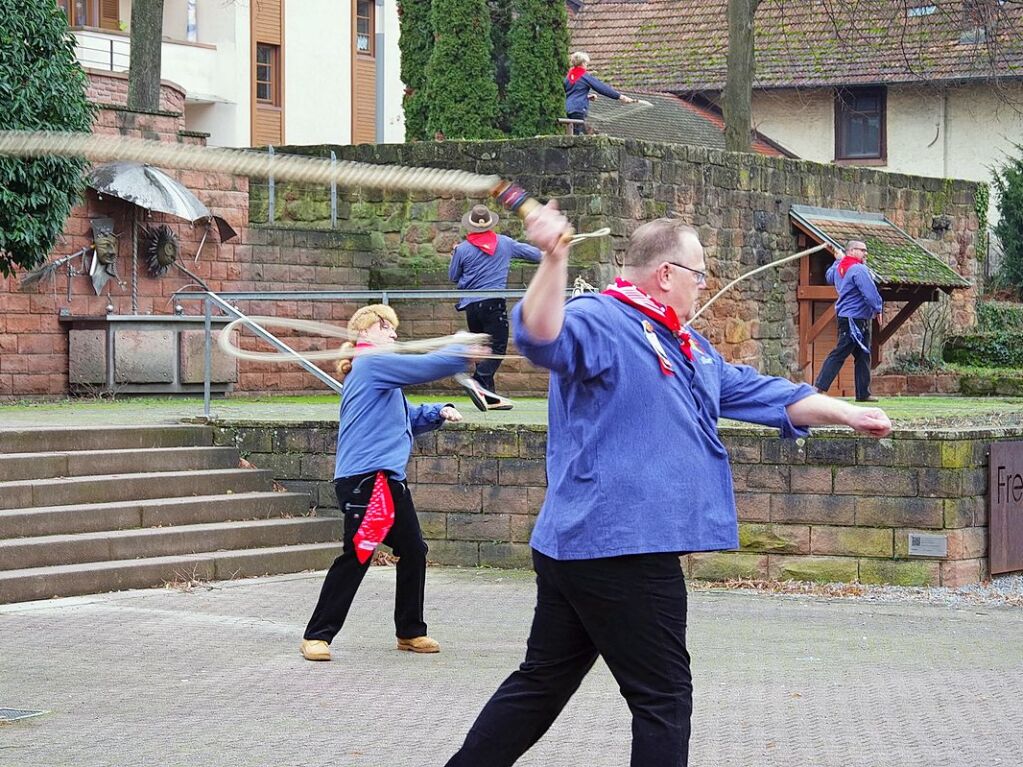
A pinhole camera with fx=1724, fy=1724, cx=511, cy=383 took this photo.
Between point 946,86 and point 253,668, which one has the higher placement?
point 946,86

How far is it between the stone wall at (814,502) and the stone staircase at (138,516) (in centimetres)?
113

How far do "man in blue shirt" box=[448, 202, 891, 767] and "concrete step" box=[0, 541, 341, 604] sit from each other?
222 inches

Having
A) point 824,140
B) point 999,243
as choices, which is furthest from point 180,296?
point 824,140

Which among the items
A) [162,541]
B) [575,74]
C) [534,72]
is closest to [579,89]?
[575,74]

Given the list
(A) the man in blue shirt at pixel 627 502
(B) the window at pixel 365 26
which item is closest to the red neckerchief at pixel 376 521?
(A) the man in blue shirt at pixel 627 502

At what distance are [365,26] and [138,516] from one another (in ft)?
107

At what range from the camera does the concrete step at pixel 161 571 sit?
1002 cm

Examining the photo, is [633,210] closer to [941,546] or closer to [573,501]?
[941,546]

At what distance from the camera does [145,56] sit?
2084 centimetres

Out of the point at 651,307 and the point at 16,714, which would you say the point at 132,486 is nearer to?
the point at 16,714

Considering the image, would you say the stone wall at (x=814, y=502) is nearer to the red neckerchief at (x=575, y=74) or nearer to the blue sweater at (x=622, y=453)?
the blue sweater at (x=622, y=453)

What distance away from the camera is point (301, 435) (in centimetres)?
1234

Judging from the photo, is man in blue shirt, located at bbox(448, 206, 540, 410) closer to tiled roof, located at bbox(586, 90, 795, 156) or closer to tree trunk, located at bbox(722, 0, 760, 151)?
tree trunk, located at bbox(722, 0, 760, 151)

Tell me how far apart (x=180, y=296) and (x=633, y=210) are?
566 cm
